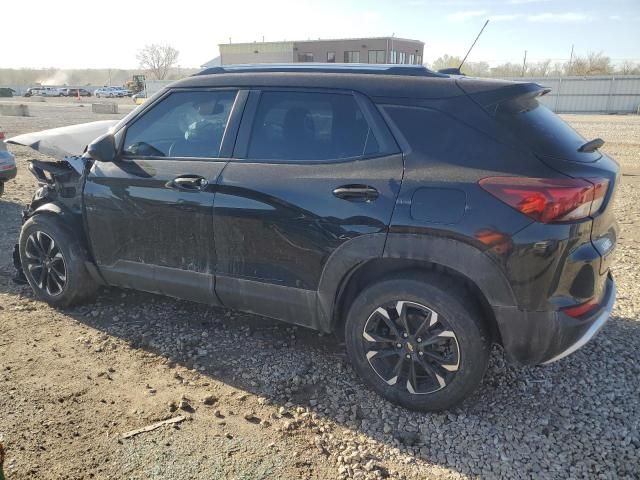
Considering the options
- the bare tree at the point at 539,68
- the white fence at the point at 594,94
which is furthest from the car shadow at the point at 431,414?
the bare tree at the point at 539,68

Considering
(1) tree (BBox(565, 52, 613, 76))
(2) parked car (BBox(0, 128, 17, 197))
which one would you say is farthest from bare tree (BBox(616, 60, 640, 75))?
(2) parked car (BBox(0, 128, 17, 197))

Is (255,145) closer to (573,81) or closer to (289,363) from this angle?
(289,363)

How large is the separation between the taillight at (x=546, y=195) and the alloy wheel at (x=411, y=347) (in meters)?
0.74

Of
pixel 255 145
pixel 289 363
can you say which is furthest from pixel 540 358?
pixel 255 145

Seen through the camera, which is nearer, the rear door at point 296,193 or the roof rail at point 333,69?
the rear door at point 296,193

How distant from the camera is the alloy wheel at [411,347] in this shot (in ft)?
9.04

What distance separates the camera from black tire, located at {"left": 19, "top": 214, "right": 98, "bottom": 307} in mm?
3971

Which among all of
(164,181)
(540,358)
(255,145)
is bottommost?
(540,358)

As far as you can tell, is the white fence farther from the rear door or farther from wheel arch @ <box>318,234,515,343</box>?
wheel arch @ <box>318,234,515,343</box>

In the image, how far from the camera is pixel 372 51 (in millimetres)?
52344

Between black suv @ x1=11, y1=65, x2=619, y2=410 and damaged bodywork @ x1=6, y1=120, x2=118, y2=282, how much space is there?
27 cm

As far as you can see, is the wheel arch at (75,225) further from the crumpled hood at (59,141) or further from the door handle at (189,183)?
the door handle at (189,183)

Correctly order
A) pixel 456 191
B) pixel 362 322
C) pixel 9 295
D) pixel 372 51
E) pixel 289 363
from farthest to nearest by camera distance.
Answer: pixel 372 51 → pixel 9 295 → pixel 289 363 → pixel 362 322 → pixel 456 191

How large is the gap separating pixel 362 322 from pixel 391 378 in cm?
38
